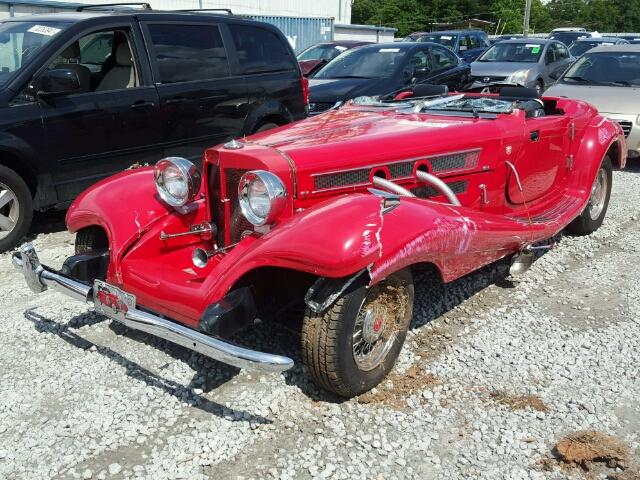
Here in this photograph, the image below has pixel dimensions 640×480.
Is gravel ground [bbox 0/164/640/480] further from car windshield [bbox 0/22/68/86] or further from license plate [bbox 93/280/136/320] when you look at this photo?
car windshield [bbox 0/22/68/86]

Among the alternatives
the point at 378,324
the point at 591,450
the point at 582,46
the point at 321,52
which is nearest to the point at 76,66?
the point at 378,324

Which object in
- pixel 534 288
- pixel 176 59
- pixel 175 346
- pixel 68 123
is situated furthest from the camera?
pixel 176 59

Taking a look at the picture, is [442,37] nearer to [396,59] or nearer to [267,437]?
[396,59]

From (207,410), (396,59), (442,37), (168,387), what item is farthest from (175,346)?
(442,37)

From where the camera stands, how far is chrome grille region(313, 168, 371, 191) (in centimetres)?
347

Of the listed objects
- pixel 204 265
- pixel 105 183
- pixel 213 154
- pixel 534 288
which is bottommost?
pixel 534 288

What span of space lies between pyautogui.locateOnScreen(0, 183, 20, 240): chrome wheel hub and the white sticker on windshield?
1.44 meters

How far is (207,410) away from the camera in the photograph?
310 centimetres

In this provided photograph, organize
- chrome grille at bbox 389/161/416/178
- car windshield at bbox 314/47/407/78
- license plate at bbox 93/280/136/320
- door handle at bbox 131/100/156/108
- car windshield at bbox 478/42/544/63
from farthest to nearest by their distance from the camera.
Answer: car windshield at bbox 478/42/544/63 < car windshield at bbox 314/47/407/78 < door handle at bbox 131/100/156/108 < chrome grille at bbox 389/161/416/178 < license plate at bbox 93/280/136/320

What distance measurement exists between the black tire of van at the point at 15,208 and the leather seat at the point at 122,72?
1.28 meters

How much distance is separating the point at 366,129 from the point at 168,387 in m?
1.95

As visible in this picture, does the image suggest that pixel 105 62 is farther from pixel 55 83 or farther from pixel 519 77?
pixel 519 77

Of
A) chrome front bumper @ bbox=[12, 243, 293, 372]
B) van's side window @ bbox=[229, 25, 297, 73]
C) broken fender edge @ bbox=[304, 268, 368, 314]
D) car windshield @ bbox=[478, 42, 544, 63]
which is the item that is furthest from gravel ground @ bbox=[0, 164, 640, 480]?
car windshield @ bbox=[478, 42, 544, 63]

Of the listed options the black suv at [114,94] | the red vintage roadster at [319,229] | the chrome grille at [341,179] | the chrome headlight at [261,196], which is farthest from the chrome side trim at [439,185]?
the black suv at [114,94]
